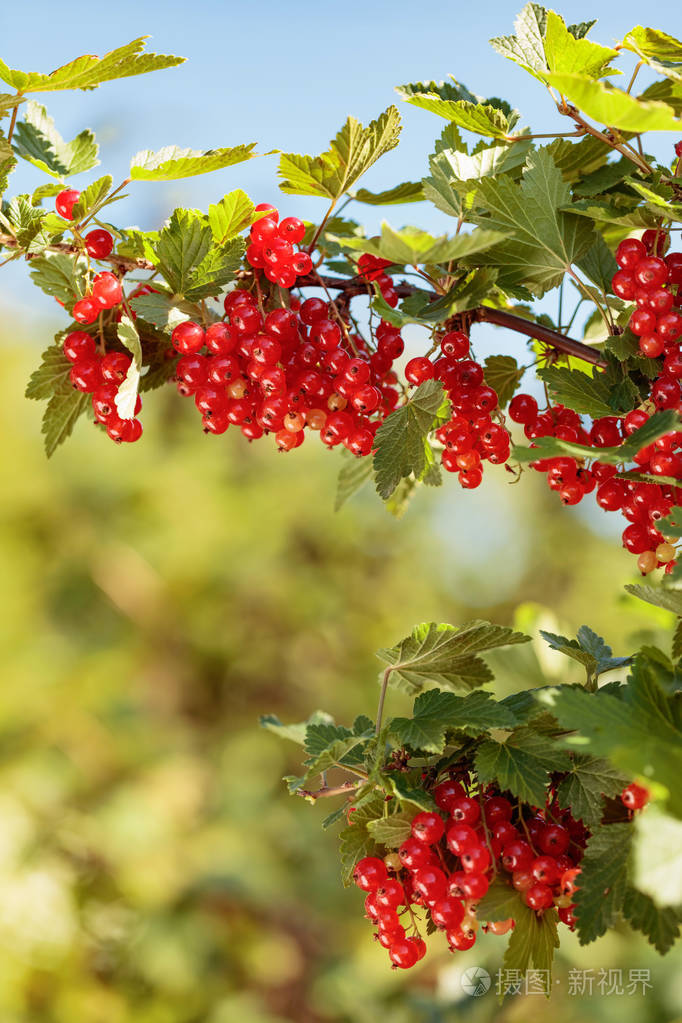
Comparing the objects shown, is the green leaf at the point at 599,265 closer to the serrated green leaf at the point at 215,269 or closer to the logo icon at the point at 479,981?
the serrated green leaf at the point at 215,269

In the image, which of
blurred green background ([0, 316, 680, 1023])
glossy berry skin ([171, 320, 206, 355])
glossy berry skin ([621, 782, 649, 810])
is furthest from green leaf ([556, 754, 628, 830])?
blurred green background ([0, 316, 680, 1023])

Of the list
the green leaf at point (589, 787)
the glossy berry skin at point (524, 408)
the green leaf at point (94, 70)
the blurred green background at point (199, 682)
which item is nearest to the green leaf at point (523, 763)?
the green leaf at point (589, 787)

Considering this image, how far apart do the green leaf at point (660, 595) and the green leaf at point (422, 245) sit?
0.20 m

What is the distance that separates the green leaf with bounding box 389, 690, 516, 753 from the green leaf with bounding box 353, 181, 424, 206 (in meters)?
0.36

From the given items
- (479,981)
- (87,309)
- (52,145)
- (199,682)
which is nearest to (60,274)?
(87,309)

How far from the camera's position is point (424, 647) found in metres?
0.55

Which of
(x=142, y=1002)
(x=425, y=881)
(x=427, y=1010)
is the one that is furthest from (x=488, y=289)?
(x=142, y=1002)

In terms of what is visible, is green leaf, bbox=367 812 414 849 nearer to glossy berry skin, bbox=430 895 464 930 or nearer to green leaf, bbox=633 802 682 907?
glossy berry skin, bbox=430 895 464 930

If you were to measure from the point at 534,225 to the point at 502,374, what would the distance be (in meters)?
0.13

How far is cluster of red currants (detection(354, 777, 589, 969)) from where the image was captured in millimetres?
469

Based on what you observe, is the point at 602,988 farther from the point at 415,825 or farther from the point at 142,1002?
the point at 142,1002

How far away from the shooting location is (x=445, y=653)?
55 cm

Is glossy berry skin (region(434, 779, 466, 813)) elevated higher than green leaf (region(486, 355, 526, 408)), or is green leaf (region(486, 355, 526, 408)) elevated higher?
green leaf (region(486, 355, 526, 408))

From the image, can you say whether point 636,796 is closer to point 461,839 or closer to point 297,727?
point 461,839
